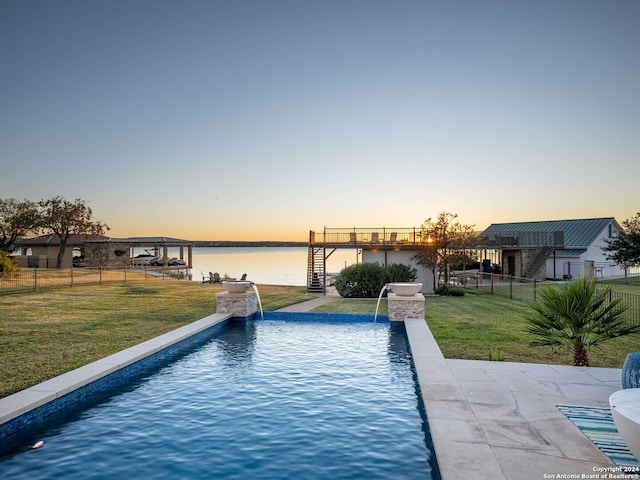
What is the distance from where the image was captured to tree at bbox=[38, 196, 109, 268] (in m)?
43.1

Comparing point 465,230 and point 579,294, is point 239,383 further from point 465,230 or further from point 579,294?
point 465,230

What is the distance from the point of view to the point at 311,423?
5.17 metres

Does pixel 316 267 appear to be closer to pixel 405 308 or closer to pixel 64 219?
pixel 405 308

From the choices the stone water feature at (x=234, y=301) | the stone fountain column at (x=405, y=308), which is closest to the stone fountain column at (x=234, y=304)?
the stone water feature at (x=234, y=301)

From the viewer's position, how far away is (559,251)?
35.5 meters

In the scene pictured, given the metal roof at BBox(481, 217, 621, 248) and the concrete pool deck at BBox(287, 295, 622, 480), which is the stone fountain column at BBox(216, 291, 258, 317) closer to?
the concrete pool deck at BBox(287, 295, 622, 480)

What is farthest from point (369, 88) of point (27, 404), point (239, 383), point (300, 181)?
point (27, 404)

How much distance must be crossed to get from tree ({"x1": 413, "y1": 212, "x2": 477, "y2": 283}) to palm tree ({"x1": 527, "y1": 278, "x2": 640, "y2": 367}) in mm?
15412

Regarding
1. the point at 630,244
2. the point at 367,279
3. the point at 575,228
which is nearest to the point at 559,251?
the point at 575,228

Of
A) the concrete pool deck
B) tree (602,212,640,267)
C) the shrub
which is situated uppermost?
tree (602,212,640,267)

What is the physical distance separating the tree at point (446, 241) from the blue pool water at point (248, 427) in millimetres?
15446

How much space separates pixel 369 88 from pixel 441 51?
3.71 metres

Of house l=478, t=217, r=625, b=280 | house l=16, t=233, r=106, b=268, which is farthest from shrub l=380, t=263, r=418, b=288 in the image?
house l=16, t=233, r=106, b=268

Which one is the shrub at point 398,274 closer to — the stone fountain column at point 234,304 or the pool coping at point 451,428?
the stone fountain column at point 234,304
